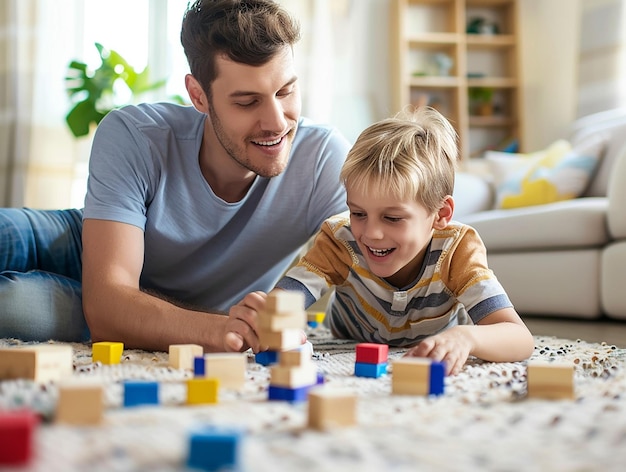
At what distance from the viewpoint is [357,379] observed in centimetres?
107

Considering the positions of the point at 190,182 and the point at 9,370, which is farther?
the point at 190,182

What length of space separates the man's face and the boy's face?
0.25 m

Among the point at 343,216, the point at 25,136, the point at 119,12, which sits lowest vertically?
the point at 343,216

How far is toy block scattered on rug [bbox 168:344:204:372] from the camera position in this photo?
1.12 m

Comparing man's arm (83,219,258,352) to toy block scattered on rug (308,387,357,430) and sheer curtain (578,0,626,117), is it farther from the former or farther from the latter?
sheer curtain (578,0,626,117)

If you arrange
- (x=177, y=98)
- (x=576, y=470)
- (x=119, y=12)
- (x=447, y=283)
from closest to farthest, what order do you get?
(x=576, y=470) < (x=447, y=283) < (x=177, y=98) < (x=119, y=12)

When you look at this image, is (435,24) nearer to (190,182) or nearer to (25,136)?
(25,136)

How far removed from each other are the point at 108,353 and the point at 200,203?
1.80 feet

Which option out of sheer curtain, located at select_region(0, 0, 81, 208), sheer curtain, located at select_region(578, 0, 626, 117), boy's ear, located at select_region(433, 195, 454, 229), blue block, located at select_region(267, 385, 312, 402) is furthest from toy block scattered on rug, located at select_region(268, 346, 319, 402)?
sheer curtain, located at select_region(578, 0, 626, 117)

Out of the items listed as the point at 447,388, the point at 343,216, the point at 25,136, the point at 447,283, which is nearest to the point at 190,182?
the point at 343,216

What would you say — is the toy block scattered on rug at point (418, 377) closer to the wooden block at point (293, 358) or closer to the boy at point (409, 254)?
the wooden block at point (293, 358)

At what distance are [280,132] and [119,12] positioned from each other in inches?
119

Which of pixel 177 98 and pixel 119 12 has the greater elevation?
pixel 119 12

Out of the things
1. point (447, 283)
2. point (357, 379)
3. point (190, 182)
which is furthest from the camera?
point (190, 182)
